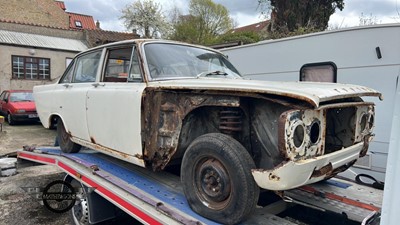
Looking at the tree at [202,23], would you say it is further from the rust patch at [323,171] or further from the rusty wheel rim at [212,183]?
the rust patch at [323,171]

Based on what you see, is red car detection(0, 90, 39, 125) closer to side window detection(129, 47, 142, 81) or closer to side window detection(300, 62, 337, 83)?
side window detection(129, 47, 142, 81)

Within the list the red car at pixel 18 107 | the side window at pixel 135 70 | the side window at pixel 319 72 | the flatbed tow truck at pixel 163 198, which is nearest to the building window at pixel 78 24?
the red car at pixel 18 107

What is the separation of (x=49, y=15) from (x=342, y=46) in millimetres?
29331

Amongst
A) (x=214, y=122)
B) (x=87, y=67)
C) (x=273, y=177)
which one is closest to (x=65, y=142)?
(x=87, y=67)

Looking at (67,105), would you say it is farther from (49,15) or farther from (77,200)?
(49,15)

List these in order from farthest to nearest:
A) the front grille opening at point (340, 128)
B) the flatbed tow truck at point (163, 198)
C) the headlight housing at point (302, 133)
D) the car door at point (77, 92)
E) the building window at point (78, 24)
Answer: the building window at point (78, 24) → the car door at point (77, 92) → the front grille opening at point (340, 128) → the flatbed tow truck at point (163, 198) → the headlight housing at point (302, 133)

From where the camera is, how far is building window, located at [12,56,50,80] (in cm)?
2064

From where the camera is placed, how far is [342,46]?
4.43m

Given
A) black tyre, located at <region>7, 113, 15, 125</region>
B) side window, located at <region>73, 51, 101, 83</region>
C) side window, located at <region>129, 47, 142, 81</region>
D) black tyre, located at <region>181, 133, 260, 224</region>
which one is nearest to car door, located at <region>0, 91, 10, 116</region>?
black tyre, located at <region>7, 113, 15, 125</region>

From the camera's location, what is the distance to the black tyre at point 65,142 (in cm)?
484

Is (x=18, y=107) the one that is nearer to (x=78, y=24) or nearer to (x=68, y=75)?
(x=68, y=75)

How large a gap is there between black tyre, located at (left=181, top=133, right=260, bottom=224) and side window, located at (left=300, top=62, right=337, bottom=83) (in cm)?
279

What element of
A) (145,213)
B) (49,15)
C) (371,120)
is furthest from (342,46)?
(49,15)

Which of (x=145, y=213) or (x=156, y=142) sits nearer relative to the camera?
(x=145, y=213)
